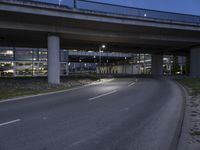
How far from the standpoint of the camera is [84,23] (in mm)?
31141

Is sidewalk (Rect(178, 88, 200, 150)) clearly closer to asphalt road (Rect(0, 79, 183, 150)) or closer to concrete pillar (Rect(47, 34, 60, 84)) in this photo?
asphalt road (Rect(0, 79, 183, 150))

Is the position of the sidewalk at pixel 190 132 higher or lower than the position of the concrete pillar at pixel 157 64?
lower

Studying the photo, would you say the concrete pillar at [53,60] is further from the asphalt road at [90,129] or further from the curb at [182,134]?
the curb at [182,134]

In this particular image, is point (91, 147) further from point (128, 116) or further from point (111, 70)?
point (111, 70)

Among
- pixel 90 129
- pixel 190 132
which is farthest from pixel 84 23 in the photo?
pixel 190 132

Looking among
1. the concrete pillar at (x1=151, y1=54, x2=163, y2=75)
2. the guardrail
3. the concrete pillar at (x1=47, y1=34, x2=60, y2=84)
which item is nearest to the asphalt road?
the concrete pillar at (x1=47, y1=34, x2=60, y2=84)

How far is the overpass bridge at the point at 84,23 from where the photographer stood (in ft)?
88.4

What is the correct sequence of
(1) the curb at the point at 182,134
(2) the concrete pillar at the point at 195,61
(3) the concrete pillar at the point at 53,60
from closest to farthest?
1. (1) the curb at the point at 182,134
2. (3) the concrete pillar at the point at 53,60
3. (2) the concrete pillar at the point at 195,61

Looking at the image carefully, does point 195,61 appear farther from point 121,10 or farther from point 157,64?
point 121,10

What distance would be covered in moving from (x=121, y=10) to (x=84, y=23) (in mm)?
5817

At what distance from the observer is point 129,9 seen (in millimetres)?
34781

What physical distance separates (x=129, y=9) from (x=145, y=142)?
1205 inches

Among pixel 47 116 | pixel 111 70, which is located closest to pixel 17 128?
pixel 47 116

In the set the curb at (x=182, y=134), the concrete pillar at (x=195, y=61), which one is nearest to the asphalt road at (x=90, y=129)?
the curb at (x=182, y=134)
